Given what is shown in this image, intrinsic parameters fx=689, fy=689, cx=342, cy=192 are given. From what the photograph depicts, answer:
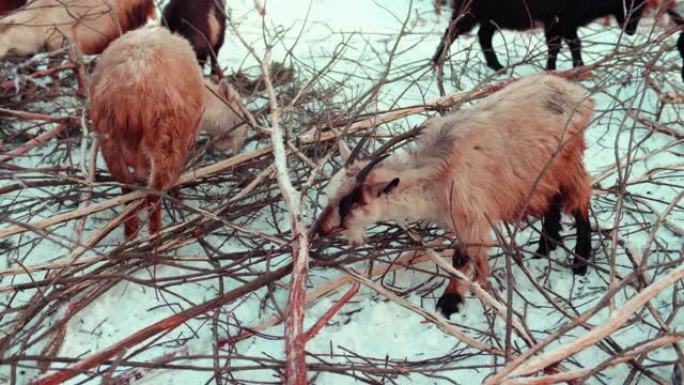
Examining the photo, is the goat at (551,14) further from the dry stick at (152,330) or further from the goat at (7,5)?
the goat at (7,5)

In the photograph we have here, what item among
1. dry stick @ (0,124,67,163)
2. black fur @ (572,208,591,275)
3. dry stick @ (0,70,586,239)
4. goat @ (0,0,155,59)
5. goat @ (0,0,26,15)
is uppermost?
goat @ (0,0,26,15)

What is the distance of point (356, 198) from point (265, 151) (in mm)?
1407

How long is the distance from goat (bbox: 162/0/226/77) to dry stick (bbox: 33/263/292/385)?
3576 mm

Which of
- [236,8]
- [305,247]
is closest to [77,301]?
[305,247]

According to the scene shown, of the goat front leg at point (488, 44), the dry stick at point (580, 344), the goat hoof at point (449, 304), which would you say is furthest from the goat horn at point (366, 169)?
the goat front leg at point (488, 44)

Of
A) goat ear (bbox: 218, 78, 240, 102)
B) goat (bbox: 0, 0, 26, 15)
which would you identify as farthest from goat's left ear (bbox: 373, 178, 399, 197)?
goat (bbox: 0, 0, 26, 15)

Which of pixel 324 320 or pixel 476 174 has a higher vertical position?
pixel 476 174

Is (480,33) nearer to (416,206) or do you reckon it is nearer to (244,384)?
(416,206)

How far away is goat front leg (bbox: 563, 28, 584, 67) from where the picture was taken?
6456 millimetres

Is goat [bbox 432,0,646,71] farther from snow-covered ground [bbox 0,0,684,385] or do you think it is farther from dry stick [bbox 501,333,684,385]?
dry stick [bbox 501,333,684,385]

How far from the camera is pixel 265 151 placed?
15.6 feet

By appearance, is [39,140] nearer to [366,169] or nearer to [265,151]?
[265,151]

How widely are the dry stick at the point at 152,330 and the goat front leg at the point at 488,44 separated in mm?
4232

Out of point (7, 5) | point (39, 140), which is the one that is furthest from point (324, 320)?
point (7, 5)
